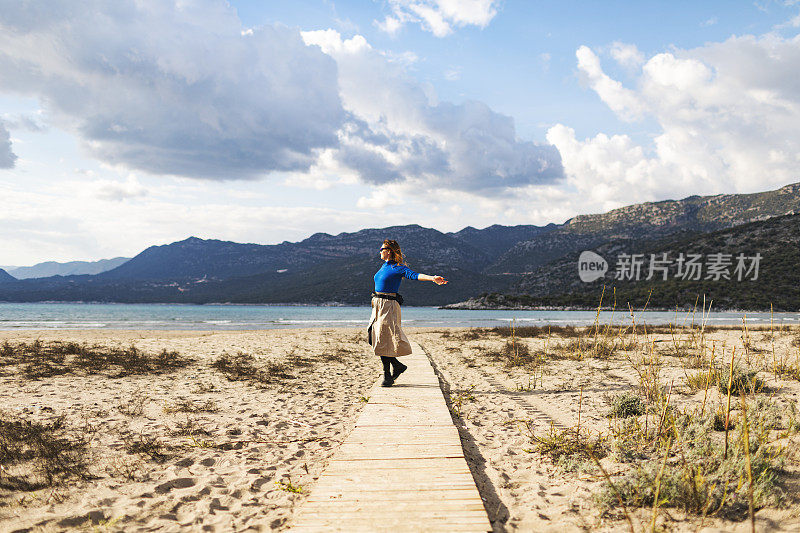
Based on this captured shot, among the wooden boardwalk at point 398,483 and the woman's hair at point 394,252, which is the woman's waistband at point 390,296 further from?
the wooden boardwalk at point 398,483

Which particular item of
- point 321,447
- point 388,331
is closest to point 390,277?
point 388,331

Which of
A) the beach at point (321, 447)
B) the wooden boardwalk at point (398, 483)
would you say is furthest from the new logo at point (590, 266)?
the wooden boardwalk at point (398, 483)

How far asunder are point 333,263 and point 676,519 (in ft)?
523

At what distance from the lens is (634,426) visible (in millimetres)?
4832

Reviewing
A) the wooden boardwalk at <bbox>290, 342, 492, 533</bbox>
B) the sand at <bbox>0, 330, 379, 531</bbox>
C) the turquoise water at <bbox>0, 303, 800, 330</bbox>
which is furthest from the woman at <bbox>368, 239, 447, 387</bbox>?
the turquoise water at <bbox>0, 303, 800, 330</bbox>

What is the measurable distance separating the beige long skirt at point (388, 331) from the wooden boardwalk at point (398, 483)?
1501 mm

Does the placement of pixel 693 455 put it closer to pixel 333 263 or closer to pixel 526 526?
pixel 526 526

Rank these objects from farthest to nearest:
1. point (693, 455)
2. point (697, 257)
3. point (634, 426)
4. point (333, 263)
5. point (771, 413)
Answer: point (333, 263), point (697, 257), point (634, 426), point (771, 413), point (693, 455)

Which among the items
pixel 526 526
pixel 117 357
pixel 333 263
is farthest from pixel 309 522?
pixel 333 263

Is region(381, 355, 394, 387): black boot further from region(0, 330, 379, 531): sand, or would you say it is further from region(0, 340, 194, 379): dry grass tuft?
region(0, 340, 194, 379): dry grass tuft

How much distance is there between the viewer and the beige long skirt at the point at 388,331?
678cm

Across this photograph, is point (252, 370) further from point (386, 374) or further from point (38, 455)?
point (38, 455)

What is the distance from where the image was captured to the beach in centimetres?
306

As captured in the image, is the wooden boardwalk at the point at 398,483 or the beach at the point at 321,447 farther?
the beach at the point at 321,447
